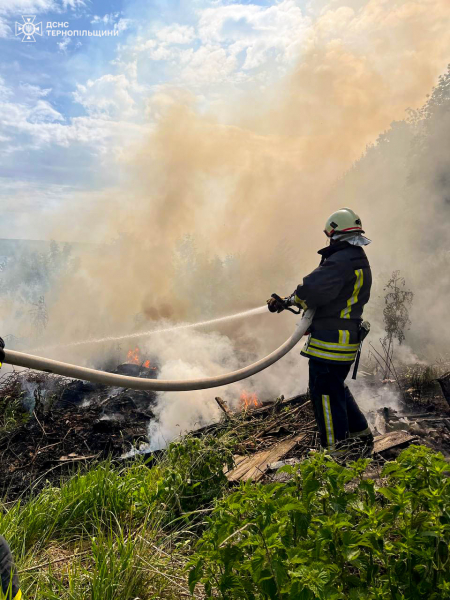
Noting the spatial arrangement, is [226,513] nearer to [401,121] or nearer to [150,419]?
[150,419]

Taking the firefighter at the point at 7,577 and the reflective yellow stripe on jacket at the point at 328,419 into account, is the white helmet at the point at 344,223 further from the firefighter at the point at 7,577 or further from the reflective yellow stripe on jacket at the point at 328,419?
the firefighter at the point at 7,577

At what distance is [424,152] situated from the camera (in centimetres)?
1477

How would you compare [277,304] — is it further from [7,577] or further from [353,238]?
[7,577]

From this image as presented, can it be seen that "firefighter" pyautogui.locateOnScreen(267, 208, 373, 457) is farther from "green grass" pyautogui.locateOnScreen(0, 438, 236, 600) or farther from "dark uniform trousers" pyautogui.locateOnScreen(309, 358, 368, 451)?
"green grass" pyautogui.locateOnScreen(0, 438, 236, 600)

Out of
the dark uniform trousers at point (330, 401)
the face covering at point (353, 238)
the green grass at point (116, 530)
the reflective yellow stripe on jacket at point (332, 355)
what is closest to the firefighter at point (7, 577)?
the green grass at point (116, 530)

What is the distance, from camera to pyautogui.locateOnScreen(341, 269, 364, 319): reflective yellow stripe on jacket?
377 centimetres

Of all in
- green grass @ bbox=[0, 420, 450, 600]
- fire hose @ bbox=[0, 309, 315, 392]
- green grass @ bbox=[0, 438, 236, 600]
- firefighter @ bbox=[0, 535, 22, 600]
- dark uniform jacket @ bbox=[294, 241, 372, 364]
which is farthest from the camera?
dark uniform jacket @ bbox=[294, 241, 372, 364]

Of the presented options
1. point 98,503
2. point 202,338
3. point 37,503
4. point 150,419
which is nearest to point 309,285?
point 98,503

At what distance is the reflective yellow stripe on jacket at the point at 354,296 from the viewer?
3.77 meters

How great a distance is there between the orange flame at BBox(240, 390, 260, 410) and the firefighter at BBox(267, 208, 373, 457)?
2971 mm

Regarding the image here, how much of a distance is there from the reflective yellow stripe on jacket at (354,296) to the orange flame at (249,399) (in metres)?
3.24

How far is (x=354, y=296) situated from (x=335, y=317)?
26cm

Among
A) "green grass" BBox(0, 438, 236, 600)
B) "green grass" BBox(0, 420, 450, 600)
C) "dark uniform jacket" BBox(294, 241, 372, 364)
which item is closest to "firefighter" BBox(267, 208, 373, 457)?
"dark uniform jacket" BBox(294, 241, 372, 364)

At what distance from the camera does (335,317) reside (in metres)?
3.77
